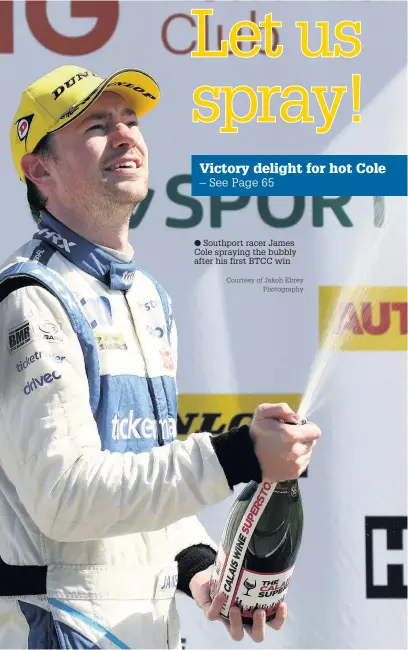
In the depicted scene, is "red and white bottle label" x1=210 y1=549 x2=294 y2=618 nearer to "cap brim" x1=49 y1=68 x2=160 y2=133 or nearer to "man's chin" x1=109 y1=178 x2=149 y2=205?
"man's chin" x1=109 y1=178 x2=149 y2=205

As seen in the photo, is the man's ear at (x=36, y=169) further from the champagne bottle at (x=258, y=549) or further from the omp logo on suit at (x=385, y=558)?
the omp logo on suit at (x=385, y=558)

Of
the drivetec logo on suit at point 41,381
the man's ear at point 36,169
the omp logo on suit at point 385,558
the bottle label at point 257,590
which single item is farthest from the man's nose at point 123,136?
the omp logo on suit at point 385,558

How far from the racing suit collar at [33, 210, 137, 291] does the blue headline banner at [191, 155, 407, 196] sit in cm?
157

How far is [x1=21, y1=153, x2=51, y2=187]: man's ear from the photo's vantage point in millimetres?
2061

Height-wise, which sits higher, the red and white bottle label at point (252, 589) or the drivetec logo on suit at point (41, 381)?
the drivetec logo on suit at point (41, 381)

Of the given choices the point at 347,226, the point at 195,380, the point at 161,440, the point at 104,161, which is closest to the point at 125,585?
the point at 161,440

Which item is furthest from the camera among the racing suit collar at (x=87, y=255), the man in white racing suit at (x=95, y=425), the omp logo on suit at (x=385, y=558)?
the omp logo on suit at (x=385, y=558)

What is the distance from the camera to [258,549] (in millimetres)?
1808

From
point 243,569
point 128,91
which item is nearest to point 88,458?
point 243,569

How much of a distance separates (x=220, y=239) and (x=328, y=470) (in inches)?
33.7

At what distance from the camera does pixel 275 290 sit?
3475 millimetres

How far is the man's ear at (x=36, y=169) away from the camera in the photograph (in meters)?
2.06

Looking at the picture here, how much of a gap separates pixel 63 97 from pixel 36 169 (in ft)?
0.57

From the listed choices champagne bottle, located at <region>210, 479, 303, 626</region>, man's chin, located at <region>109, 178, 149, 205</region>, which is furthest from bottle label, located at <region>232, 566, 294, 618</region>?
man's chin, located at <region>109, 178, 149, 205</region>
